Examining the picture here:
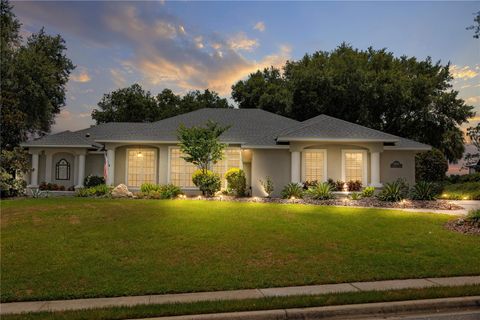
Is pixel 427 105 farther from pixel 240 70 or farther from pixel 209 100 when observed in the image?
pixel 209 100

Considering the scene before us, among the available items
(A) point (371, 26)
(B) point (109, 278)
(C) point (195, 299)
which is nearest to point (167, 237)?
(B) point (109, 278)

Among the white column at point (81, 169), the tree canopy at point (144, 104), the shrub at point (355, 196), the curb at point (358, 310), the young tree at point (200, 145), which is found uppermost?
the tree canopy at point (144, 104)

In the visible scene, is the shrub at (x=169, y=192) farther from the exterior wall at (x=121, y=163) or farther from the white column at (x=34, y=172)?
the white column at (x=34, y=172)

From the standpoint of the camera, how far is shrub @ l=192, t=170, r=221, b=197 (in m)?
19.8

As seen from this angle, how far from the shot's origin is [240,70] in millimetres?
34219

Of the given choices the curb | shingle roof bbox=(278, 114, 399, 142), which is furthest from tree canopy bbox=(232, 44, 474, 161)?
the curb

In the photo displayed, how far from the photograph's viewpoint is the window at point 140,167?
22.4 meters

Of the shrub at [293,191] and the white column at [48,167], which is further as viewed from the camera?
the white column at [48,167]

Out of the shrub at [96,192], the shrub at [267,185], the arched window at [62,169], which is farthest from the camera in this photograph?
A: the arched window at [62,169]

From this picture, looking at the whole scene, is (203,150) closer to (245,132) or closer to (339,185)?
(245,132)

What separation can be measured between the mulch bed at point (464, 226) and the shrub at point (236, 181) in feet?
34.1

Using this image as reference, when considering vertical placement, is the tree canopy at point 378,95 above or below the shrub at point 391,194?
above

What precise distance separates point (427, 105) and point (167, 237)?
32.7 m

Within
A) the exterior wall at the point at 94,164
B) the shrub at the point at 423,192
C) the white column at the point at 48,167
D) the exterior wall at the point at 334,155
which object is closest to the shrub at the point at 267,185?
the exterior wall at the point at 334,155
